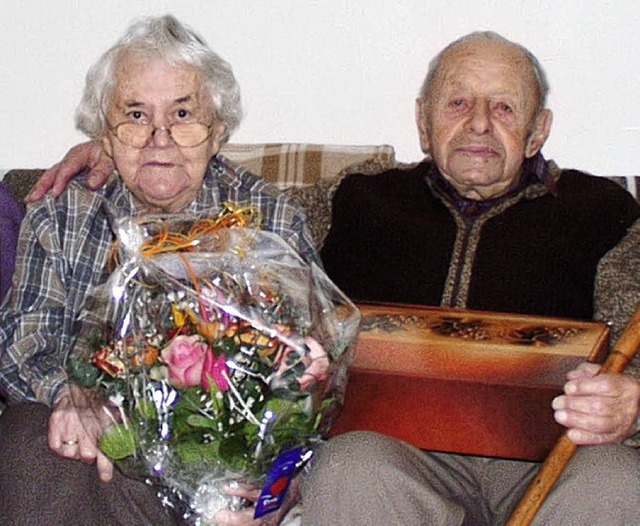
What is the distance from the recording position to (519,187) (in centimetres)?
229

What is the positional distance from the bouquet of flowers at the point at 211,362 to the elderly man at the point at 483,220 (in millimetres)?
410

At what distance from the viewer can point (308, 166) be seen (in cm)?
249

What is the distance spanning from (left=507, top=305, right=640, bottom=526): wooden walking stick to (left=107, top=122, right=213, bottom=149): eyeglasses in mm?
803

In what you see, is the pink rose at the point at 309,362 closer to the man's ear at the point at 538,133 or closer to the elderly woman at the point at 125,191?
the elderly woman at the point at 125,191

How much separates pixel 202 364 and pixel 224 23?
146cm

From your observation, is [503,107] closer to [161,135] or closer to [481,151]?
[481,151]

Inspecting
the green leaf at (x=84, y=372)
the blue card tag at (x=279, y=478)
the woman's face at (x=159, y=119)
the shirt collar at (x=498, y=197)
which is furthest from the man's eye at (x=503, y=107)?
the green leaf at (x=84, y=372)

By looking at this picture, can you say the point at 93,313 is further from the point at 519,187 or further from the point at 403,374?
the point at 519,187

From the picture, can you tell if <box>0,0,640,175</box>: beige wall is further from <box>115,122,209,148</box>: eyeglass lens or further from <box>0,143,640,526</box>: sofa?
<box>115,122,209,148</box>: eyeglass lens

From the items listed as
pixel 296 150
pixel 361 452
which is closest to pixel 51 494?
pixel 361 452

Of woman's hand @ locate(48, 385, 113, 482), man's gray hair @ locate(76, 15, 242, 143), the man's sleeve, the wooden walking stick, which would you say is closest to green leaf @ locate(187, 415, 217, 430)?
woman's hand @ locate(48, 385, 113, 482)

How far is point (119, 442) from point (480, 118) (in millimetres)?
1031

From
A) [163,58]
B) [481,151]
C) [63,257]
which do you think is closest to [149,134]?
[163,58]

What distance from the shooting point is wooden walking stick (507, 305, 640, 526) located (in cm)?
167
